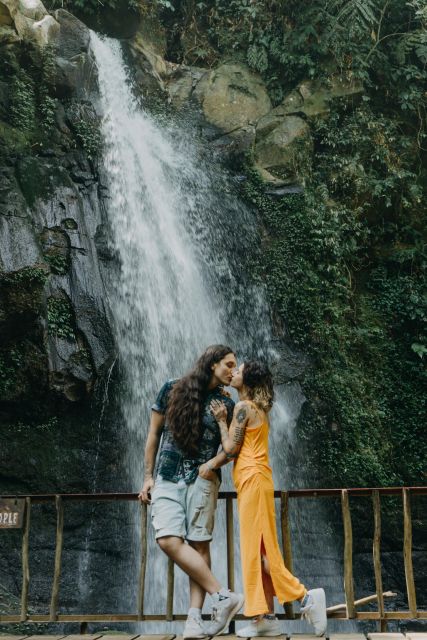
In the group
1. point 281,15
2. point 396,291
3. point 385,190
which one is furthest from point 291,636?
point 281,15

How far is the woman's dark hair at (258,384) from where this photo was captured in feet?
13.8

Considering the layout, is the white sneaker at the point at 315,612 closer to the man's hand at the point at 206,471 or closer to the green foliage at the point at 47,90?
the man's hand at the point at 206,471

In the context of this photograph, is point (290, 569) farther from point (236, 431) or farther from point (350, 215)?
point (350, 215)

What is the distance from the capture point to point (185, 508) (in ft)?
13.4

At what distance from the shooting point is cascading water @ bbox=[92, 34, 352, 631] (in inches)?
365

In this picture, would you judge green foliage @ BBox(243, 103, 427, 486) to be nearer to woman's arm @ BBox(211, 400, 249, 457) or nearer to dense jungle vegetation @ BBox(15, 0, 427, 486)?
dense jungle vegetation @ BBox(15, 0, 427, 486)

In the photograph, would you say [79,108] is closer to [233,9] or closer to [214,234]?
[214,234]

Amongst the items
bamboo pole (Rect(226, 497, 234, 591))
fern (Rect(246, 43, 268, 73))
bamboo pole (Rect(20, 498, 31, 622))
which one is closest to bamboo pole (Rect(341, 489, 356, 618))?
bamboo pole (Rect(226, 497, 234, 591))

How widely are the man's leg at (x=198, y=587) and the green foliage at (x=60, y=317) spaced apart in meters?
5.30

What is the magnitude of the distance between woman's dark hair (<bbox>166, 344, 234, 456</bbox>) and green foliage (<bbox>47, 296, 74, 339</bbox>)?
193 inches

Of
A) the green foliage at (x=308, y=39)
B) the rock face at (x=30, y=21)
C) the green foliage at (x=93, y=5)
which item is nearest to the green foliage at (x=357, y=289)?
the green foliage at (x=308, y=39)

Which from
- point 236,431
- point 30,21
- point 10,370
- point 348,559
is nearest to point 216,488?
point 236,431

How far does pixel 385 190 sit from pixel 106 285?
5.92 meters

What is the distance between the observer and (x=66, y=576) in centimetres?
876
